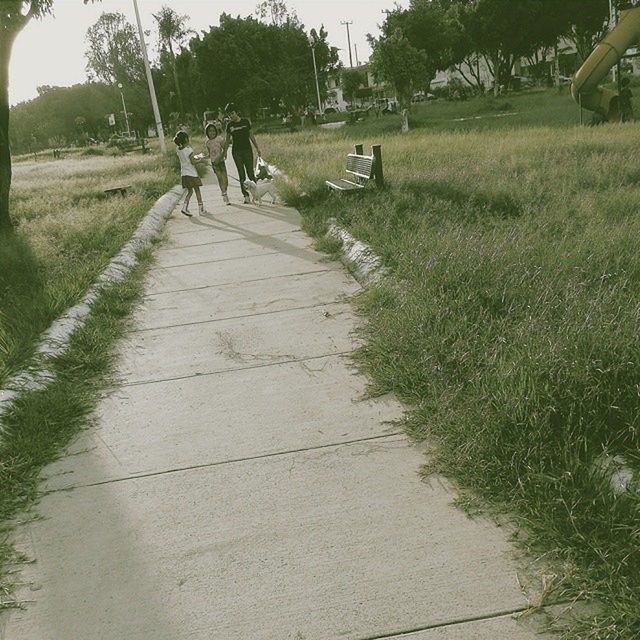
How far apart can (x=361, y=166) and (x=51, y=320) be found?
287 inches

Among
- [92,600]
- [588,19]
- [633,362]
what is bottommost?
[92,600]

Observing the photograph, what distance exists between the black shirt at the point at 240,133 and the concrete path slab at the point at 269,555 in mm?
10631

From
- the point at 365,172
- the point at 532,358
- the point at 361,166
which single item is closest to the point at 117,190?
the point at 361,166

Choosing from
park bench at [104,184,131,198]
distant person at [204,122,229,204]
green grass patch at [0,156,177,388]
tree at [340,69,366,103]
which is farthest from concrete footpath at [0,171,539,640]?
tree at [340,69,366,103]

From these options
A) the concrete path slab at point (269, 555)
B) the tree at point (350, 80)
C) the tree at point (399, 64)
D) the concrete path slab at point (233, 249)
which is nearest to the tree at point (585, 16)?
the tree at point (399, 64)

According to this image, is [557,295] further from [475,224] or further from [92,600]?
[92,600]

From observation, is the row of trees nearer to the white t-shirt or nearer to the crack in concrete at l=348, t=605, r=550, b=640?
the white t-shirt

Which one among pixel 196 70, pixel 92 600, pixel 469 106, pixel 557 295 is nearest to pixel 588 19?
pixel 469 106

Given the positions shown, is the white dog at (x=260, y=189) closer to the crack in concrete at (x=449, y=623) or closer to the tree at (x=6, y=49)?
the tree at (x=6, y=49)

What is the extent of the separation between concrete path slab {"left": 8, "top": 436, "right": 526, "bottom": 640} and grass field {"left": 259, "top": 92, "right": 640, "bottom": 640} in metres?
0.26

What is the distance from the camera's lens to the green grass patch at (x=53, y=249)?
5.76 m

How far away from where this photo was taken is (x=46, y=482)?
3.63m

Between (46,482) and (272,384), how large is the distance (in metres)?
1.61

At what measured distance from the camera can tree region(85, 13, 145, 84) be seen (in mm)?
71062
